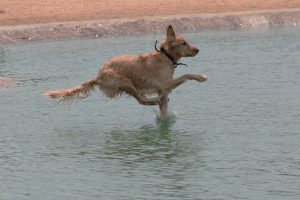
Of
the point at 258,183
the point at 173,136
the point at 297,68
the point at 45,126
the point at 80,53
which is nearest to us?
the point at 258,183

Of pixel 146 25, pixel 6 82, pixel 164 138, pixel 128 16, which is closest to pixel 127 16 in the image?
pixel 128 16

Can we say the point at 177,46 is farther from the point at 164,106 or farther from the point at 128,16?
the point at 128,16

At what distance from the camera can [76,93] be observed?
17.5m

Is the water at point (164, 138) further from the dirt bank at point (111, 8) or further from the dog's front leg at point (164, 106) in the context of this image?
the dirt bank at point (111, 8)

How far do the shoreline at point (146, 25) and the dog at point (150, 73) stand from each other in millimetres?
14983

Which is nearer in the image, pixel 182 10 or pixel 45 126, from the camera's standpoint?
Answer: pixel 45 126

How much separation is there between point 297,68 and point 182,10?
13.3 m

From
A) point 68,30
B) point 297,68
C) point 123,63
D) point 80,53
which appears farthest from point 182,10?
point 123,63

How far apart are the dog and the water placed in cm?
59

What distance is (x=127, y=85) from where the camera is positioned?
665 inches

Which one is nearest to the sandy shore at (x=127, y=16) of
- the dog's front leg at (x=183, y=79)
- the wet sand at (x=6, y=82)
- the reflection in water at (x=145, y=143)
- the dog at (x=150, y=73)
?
the wet sand at (x=6, y=82)

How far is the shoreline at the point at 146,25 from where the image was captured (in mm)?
32281

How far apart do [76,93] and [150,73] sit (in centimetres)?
154

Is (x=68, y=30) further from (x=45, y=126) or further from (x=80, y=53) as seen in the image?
(x=45, y=126)
